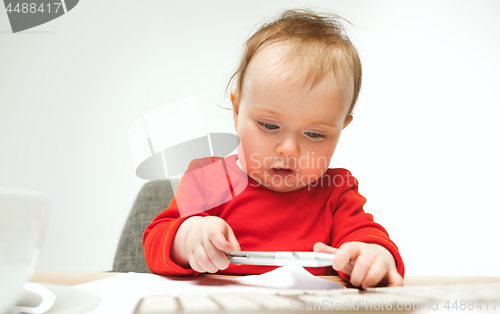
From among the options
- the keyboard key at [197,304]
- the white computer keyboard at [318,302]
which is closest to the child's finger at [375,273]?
the white computer keyboard at [318,302]

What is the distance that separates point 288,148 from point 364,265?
0.72 feet

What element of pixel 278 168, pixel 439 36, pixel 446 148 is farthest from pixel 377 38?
pixel 278 168

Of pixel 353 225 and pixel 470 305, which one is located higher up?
pixel 353 225

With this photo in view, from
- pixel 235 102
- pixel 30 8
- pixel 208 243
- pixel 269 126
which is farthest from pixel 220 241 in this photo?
pixel 30 8

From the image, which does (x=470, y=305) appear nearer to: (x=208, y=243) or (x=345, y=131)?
(x=208, y=243)

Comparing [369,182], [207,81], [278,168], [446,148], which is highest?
[207,81]

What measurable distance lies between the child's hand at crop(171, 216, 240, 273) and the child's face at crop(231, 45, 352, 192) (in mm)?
177

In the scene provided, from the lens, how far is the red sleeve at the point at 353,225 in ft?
1.64

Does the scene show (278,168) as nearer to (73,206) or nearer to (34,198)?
(34,198)

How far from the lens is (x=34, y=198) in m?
0.18

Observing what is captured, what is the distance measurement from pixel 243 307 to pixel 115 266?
2.91 feet

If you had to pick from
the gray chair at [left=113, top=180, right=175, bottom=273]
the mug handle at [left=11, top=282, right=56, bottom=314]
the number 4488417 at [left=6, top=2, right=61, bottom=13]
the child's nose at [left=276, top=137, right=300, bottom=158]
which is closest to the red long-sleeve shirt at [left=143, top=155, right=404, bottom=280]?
the child's nose at [left=276, top=137, right=300, bottom=158]

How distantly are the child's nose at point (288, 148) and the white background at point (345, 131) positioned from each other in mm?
974

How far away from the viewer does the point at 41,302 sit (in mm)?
236
